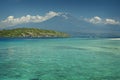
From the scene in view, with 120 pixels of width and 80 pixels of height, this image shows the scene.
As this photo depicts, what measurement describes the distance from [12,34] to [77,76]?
177 m

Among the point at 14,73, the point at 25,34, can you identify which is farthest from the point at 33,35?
Result: the point at 14,73

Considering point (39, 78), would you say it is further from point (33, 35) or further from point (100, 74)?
point (33, 35)

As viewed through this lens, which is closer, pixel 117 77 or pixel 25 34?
pixel 117 77

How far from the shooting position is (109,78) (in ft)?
53.4

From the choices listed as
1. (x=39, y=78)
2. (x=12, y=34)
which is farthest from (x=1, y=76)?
(x=12, y=34)

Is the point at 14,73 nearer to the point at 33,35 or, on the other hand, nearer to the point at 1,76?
the point at 1,76

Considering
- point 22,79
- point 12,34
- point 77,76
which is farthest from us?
point 12,34

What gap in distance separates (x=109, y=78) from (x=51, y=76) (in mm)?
4382

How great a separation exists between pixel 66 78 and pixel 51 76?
1.31 metres

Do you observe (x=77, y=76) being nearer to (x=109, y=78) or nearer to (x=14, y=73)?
(x=109, y=78)

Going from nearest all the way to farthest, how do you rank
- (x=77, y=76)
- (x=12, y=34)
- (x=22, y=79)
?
(x=22, y=79) < (x=77, y=76) < (x=12, y=34)

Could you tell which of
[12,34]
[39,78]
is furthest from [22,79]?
[12,34]

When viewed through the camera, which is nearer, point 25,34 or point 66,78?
point 66,78

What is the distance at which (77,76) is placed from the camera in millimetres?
17094
